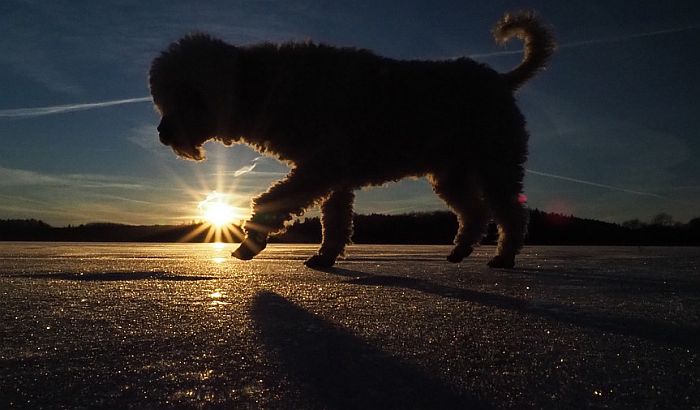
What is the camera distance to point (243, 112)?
12.7 feet

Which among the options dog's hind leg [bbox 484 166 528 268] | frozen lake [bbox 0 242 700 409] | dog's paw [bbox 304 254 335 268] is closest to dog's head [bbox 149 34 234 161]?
dog's paw [bbox 304 254 335 268]

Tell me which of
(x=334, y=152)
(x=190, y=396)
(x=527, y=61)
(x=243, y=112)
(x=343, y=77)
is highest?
(x=527, y=61)

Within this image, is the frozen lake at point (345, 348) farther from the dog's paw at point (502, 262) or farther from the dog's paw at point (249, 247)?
the dog's paw at point (502, 262)

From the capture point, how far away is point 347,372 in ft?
3.31

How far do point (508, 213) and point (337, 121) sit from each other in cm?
148

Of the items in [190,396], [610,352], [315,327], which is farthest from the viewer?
[315,327]

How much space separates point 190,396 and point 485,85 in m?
3.85

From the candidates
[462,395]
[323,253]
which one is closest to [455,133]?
[323,253]

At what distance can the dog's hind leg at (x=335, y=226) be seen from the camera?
13.5 feet

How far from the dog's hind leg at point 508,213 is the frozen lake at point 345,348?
1.91m

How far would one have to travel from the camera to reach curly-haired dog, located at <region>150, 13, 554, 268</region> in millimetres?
3713

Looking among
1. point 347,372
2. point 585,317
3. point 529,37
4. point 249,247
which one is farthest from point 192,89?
point 347,372

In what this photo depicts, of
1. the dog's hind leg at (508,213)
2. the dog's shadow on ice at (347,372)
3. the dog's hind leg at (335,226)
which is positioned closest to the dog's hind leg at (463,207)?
the dog's hind leg at (508,213)

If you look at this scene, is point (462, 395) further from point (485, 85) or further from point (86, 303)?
point (485, 85)
